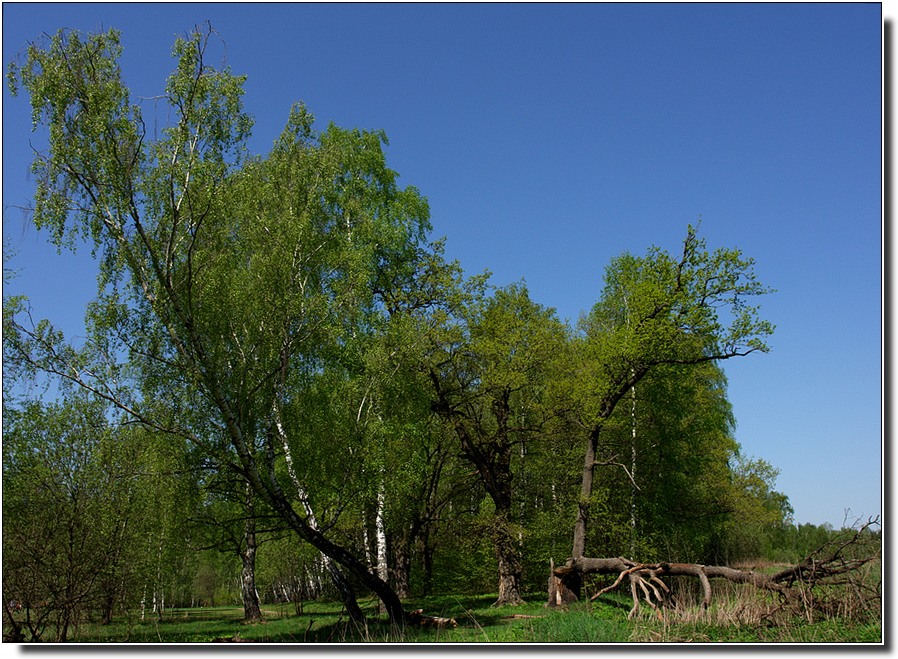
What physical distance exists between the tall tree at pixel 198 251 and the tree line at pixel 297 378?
45 mm

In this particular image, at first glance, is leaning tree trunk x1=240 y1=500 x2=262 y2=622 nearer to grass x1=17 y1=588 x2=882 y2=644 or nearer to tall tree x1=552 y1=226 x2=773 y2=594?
grass x1=17 y1=588 x2=882 y2=644

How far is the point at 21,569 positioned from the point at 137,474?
7.27 feet

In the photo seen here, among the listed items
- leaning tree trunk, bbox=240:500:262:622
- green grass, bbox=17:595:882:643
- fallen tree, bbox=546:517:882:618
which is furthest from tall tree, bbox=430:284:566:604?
leaning tree trunk, bbox=240:500:262:622

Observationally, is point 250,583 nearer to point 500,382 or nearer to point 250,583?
point 250,583

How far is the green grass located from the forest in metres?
0.44

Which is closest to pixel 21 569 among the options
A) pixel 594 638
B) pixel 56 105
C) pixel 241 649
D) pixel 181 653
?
pixel 181 653

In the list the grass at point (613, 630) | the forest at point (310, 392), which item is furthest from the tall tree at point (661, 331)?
the grass at point (613, 630)

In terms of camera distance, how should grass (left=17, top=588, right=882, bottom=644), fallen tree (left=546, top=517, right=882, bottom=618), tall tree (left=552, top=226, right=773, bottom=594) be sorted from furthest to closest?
tall tree (left=552, top=226, right=773, bottom=594), fallen tree (left=546, top=517, right=882, bottom=618), grass (left=17, top=588, right=882, bottom=644)

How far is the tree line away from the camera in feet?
36.3

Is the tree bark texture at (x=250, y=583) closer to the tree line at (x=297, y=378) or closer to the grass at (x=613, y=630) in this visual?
the tree line at (x=297, y=378)

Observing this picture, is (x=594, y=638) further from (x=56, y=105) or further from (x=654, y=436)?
(x=654, y=436)

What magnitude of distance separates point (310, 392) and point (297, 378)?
436 millimetres

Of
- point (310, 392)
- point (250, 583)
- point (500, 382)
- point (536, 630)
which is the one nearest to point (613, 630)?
point (536, 630)

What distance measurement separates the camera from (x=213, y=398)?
11.5 m
